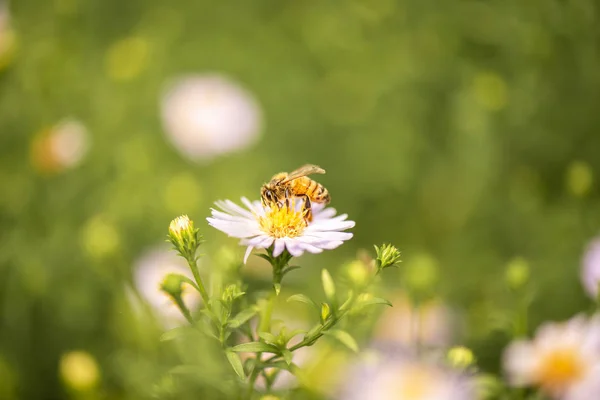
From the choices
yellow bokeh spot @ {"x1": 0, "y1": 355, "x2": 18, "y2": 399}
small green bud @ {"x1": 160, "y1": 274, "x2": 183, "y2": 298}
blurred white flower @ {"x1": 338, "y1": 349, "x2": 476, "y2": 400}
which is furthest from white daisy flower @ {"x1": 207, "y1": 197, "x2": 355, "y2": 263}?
yellow bokeh spot @ {"x1": 0, "y1": 355, "x2": 18, "y2": 399}

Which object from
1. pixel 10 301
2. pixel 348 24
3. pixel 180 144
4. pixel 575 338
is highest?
pixel 348 24

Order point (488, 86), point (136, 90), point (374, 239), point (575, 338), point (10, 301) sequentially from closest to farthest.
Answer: point (575, 338), point (10, 301), point (488, 86), point (374, 239), point (136, 90)

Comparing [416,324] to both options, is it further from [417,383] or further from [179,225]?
[179,225]

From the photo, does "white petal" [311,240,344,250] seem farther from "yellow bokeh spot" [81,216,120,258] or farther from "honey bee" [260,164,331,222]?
"yellow bokeh spot" [81,216,120,258]

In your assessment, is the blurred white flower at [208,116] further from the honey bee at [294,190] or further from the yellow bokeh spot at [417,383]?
the yellow bokeh spot at [417,383]

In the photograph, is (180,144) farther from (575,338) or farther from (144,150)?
(575,338)

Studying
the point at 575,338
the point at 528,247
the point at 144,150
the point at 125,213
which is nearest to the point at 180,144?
the point at 144,150

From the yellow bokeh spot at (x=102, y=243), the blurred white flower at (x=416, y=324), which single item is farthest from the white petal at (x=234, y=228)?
the blurred white flower at (x=416, y=324)
